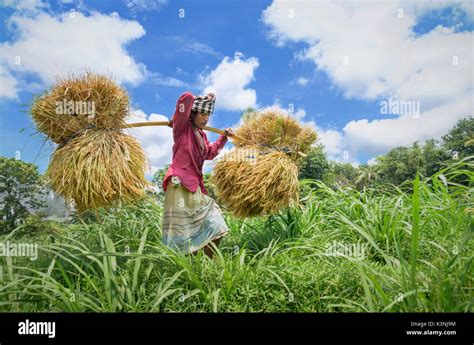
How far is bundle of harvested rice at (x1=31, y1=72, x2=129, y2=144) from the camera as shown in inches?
129

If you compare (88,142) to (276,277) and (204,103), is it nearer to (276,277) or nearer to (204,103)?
(204,103)

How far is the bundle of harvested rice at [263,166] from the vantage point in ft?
11.6

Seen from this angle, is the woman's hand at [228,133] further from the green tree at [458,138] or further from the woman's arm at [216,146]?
the green tree at [458,138]

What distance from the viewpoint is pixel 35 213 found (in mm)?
3604

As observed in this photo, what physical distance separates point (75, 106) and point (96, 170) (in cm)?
60

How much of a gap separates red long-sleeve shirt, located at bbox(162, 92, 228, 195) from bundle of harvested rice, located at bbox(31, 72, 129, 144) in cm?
57

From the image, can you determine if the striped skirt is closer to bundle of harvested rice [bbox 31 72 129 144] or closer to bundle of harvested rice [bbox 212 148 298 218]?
bundle of harvested rice [bbox 212 148 298 218]

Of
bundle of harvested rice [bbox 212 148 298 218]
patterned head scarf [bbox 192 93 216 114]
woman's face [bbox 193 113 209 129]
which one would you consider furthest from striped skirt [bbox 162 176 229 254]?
patterned head scarf [bbox 192 93 216 114]

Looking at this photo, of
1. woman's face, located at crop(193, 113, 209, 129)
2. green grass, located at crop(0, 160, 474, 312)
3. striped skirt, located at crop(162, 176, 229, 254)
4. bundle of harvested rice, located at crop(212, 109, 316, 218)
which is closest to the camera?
green grass, located at crop(0, 160, 474, 312)
